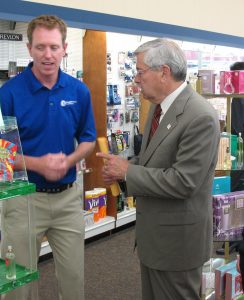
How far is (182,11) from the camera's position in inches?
89.4

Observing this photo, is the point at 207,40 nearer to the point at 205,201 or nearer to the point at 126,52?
the point at 205,201

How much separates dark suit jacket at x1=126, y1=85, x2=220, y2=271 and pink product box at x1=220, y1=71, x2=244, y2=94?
3.73 feet

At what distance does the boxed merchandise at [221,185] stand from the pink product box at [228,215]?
9cm

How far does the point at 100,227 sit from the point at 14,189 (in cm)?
376

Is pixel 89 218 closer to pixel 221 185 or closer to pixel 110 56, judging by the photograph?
pixel 110 56

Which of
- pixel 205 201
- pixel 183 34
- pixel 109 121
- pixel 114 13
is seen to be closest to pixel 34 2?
pixel 114 13

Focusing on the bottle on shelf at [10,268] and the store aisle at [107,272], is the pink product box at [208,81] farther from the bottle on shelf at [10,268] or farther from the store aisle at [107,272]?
the bottle on shelf at [10,268]

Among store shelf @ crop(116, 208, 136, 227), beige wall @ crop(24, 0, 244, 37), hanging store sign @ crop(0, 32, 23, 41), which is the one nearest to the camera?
beige wall @ crop(24, 0, 244, 37)

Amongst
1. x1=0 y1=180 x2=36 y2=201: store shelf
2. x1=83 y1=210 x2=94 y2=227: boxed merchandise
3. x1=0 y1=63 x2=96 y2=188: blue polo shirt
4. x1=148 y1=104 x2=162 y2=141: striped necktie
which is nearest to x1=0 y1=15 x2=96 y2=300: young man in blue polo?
x1=0 y1=63 x2=96 y2=188: blue polo shirt

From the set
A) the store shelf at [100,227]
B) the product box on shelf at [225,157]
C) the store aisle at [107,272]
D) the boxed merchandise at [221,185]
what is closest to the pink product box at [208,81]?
the product box on shelf at [225,157]

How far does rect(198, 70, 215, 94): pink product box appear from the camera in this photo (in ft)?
10.3

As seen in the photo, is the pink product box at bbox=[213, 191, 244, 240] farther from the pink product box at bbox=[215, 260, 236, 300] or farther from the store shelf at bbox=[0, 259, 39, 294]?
the store shelf at bbox=[0, 259, 39, 294]

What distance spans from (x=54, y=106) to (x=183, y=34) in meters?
0.81

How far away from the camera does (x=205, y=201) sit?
6.81ft
